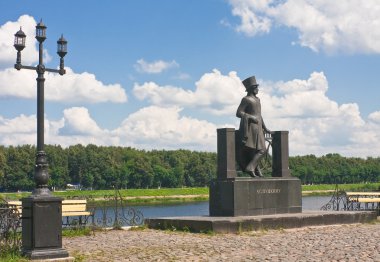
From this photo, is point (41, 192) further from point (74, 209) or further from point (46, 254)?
point (74, 209)

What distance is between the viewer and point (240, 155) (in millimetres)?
16984

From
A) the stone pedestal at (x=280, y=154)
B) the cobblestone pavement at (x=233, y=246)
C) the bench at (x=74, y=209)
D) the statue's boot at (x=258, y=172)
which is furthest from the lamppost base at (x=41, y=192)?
the stone pedestal at (x=280, y=154)

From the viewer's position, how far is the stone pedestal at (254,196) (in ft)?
51.2

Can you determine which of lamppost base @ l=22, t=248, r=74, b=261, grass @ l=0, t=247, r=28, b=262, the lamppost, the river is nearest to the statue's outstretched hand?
the lamppost

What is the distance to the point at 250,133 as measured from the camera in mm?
16781

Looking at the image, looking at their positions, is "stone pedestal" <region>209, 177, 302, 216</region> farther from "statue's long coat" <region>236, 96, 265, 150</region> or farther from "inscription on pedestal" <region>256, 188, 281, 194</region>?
"statue's long coat" <region>236, 96, 265, 150</region>

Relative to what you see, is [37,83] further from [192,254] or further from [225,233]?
[225,233]

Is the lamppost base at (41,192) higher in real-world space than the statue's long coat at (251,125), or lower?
lower

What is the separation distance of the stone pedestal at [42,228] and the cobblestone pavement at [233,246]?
51 centimetres

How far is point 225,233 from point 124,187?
76.8m

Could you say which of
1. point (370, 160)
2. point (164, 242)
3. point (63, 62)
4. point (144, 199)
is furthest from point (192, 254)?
point (370, 160)

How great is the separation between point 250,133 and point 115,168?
74222mm

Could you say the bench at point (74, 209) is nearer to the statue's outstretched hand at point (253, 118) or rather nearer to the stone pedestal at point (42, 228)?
the statue's outstretched hand at point (253, 118)

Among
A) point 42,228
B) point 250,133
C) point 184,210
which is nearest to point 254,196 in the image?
point 250,133
